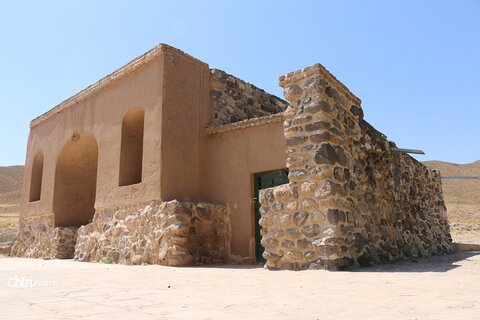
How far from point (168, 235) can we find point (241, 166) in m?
2.01

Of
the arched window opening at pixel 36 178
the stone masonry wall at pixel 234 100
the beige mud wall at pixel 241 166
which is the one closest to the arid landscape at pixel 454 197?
the arched window opening at pixel 36 178

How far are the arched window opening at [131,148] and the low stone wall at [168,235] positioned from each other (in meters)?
0.85

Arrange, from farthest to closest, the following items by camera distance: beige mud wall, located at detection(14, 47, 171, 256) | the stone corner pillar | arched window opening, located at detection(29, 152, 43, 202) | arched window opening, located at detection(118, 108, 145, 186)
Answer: arched window opening, located at detection(29, 152, 43, 202) → arched window opening, located at detection(118, 108, 145, 186) → beige mud wall, located at detection(14, 47, 171, 256) → the stone corner pillar

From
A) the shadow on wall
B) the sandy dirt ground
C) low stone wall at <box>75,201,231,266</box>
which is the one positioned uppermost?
low stone wall at <box>75,201,231,266</box>

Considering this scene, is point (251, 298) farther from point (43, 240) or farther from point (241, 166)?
point (43, 240)

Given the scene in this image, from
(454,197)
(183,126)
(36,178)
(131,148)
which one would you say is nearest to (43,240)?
(36,178)

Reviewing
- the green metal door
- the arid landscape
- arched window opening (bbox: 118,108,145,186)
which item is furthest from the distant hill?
arched window opening (bbox: 118,108,145,186)

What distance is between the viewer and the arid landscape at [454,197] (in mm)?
23384

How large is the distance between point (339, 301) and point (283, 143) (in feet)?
16.3

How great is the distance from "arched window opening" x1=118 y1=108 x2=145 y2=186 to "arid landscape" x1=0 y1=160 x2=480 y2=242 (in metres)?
12.6

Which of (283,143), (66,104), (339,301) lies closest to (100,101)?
(66,104)

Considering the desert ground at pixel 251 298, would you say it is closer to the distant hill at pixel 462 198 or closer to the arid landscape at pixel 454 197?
the arid landscape at pixel 454 197

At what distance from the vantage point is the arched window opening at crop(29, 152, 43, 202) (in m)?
12.9

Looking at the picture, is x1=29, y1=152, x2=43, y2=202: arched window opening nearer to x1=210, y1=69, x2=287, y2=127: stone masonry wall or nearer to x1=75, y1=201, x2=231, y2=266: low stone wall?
x1=75, y1=201, x2=231, y2=266: low stone wall
